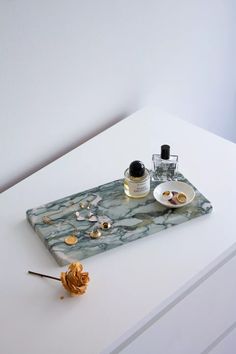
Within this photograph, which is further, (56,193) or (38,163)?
(38,163)

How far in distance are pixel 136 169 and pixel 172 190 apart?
0.33 ft

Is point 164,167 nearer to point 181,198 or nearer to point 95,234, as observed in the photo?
point 181,198

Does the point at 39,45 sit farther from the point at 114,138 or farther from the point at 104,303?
the point at 104,303

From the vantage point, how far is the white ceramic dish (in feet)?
3.23

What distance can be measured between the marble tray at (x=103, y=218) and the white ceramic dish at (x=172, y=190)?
1cm

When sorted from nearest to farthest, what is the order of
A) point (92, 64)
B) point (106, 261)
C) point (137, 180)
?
point (106, 261), point (137, 180), point (92, 64)

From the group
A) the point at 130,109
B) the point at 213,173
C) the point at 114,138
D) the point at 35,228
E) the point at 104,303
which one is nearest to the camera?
the point at 104,303

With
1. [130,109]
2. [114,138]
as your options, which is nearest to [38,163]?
[114,138]

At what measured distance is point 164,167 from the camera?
1.05 metres

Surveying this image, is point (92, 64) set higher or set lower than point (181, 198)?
higher

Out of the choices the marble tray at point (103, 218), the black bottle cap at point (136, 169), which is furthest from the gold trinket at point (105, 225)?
the black bottle cap at point (136, 169)

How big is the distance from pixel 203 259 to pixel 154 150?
36 centimetres

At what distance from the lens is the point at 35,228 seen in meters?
0.96

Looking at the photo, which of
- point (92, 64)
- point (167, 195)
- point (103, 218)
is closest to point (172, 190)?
point (167, 195)
